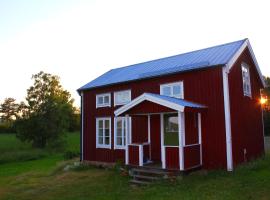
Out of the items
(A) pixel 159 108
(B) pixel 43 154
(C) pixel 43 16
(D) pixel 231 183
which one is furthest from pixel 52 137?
(D) pixel 231 183

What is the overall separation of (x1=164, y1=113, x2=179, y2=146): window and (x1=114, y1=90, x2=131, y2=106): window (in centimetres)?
296

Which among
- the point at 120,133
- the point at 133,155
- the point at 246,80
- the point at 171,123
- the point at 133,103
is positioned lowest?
the point at 133,155

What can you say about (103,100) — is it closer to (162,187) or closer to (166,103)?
(166,103)

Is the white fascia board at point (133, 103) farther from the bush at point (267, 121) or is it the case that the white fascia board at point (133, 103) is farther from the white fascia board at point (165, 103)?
the bush at point (267, 121)

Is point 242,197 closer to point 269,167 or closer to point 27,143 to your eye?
point 269,167

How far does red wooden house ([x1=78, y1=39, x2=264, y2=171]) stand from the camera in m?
11.0

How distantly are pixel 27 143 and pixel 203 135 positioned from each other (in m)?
31.4

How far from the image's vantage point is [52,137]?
110 feet

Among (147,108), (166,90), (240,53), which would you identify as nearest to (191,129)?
(147,108)

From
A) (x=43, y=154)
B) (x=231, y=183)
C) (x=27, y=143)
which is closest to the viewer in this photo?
(x=231, y=183)

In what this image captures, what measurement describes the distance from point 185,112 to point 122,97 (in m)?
4.40

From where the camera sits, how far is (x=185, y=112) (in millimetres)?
11492

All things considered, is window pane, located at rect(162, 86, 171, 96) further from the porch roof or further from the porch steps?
the porch steps

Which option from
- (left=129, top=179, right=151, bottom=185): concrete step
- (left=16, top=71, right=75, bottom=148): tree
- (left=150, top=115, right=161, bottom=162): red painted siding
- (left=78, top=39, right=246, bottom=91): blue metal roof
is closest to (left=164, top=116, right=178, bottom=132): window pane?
(left=150, top=115, right=161, bottom=162): red painted siding
